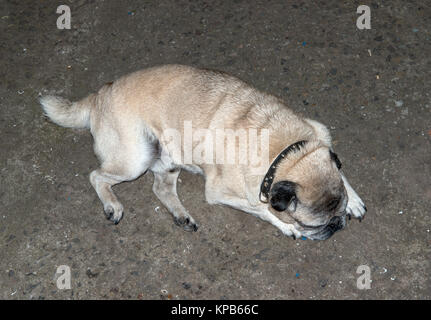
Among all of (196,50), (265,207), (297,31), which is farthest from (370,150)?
(196,50)

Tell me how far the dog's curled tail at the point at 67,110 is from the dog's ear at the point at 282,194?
7.17ft

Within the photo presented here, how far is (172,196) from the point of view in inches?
176

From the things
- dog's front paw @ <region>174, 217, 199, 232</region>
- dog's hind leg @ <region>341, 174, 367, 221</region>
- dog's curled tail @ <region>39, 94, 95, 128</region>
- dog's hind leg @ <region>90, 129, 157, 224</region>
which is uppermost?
dog's curled tail @ <region>39, 94, 95, 128</region>

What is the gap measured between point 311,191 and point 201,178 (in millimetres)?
1702

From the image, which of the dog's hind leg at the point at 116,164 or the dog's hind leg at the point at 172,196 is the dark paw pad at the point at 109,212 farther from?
the dog's hind leg at the point at 172,196

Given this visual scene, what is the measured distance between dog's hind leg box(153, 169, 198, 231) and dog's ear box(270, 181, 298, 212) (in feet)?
4.41

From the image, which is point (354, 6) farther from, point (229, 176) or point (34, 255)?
point (34, 255)

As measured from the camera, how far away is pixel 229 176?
3760mm

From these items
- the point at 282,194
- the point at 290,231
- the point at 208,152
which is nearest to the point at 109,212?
the point at 208,152

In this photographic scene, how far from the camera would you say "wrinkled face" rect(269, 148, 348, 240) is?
323cm

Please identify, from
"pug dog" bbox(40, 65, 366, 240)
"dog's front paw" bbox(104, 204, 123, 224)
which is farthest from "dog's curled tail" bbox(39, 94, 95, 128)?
"dog's front paw" bbox(104, 204, 123, 224)

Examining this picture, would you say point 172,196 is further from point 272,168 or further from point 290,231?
point 272,168

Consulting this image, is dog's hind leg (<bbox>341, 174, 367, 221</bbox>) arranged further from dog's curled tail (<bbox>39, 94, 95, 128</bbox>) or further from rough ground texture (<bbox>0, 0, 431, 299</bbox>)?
dog's curled tail (<bbox>39, 94, 95, 128</bbox>)

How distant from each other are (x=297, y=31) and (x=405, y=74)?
143 centimetres
